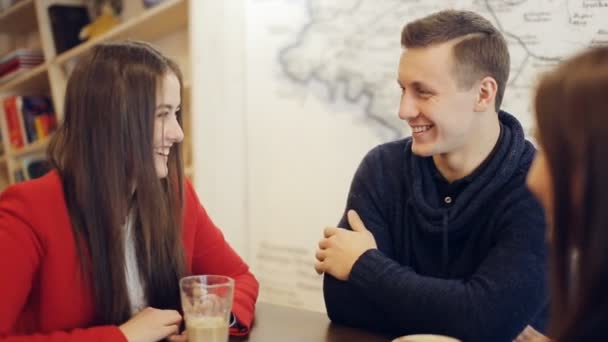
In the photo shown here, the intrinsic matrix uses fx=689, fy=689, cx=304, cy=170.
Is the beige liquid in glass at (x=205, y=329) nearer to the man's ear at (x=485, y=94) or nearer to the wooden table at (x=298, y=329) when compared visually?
the wooden table at (x=298, y=329)

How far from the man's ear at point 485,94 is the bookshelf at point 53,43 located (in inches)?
52.9

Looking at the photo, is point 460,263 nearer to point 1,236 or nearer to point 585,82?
point 585,82

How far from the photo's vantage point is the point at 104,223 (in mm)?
Answer: 1364

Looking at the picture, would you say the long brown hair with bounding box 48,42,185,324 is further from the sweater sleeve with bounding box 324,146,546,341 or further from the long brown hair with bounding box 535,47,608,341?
the long brown hair with bounding box 535,47,608,341

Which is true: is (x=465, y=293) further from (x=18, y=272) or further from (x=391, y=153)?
(x=18, y=272)

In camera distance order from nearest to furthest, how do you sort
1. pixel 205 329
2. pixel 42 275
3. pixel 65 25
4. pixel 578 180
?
→ pixel 578 180 < pixel 205 329 < pixel 42 275 < pixel 65 25

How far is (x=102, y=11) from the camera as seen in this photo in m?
3.57

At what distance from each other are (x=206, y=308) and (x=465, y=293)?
0.50m

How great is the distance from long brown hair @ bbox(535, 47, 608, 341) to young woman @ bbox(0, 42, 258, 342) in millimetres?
673

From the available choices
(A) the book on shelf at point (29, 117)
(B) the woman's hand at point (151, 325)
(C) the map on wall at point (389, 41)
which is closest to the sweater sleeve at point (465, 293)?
(B) the woman's hand at point (151, 325)

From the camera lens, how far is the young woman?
126cm

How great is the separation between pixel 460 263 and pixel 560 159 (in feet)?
2.27

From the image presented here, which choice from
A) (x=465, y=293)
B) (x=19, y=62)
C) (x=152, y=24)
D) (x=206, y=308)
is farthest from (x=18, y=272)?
(x=19, y=62)

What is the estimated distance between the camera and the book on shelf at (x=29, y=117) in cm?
385
